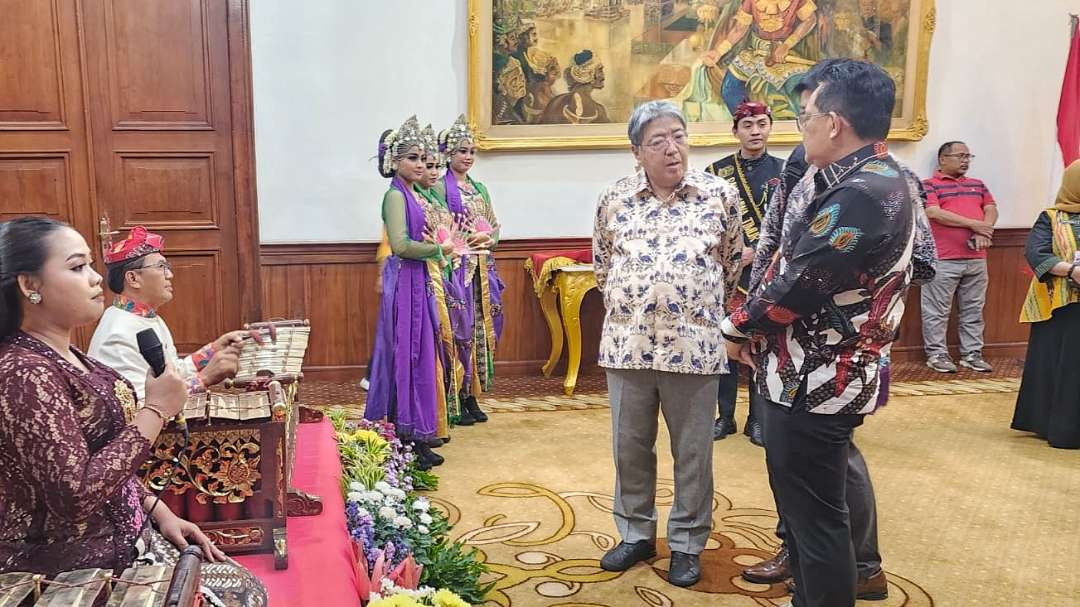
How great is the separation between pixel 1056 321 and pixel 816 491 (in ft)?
10.7

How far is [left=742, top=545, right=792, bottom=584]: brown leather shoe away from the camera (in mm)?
3041

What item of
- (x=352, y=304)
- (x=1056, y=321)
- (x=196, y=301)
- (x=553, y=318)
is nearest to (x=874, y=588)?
(x=1056, y=321)

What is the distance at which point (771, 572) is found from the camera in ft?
10.00

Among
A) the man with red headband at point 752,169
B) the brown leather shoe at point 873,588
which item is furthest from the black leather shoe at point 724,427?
the brown leather shoe at point 873,588

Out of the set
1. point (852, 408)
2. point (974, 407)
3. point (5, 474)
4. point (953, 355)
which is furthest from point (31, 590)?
point (953, 355)

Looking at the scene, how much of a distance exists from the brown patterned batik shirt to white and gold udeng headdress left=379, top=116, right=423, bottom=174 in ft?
4.85

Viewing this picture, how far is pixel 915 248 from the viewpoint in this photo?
101 inches

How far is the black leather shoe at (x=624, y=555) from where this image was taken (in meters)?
3.11

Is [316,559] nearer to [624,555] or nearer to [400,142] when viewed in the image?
[624,555]

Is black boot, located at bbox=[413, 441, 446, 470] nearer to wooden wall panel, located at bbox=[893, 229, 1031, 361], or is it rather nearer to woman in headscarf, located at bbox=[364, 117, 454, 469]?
woman in headscarf, located at bbox=[364, 117, 454, 469]

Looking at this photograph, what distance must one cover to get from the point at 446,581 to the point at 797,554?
43.7 inches

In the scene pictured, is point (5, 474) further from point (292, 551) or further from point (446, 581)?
point (446, 581)

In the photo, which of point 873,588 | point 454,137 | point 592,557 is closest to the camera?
point 873,588

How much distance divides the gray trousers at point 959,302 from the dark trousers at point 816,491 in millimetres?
4735
